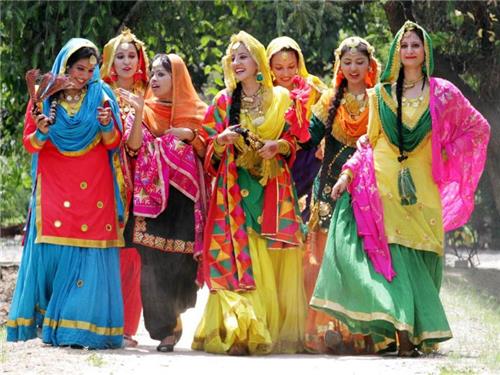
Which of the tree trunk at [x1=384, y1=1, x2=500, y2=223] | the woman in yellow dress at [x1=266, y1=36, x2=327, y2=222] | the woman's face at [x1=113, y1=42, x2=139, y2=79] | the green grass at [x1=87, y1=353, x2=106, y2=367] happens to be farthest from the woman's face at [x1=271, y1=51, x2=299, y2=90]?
the tree trunk at [x1=384, y1=1, x2=500, y2=223]

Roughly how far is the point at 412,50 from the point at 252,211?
1.47 m

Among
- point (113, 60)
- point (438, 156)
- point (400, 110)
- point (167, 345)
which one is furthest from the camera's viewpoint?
point (113, 60)

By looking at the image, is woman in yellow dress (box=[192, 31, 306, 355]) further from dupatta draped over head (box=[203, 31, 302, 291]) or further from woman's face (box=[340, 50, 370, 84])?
woman's face (box=[340, 50, 370, 84])

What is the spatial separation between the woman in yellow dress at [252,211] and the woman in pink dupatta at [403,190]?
374mm

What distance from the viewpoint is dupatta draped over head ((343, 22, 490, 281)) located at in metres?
8.22

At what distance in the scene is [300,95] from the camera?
29.5ft

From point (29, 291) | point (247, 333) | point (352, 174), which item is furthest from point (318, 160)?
point (29, 291)

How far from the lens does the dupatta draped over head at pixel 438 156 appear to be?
27.0ft

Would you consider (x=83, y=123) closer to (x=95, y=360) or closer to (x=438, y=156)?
(x=95, y=360)

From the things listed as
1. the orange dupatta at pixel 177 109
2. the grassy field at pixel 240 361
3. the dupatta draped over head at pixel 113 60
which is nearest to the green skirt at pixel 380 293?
the grassy field at pixel 240 361

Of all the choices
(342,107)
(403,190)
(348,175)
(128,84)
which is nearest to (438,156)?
(403,190)

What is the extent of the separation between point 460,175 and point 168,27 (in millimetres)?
6652

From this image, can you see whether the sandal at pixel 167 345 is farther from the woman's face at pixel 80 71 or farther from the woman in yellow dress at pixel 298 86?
the woman's face at pixel 80 71

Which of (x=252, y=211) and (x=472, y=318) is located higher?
(x=252, y=211)
